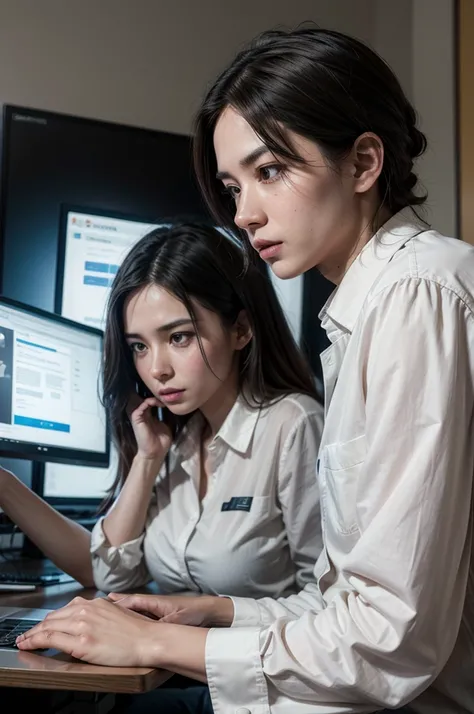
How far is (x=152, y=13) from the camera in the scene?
246cm

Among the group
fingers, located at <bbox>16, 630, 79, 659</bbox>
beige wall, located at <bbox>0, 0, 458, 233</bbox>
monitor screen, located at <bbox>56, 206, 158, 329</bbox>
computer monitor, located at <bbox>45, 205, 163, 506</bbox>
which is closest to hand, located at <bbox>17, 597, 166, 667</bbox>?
fingers, located at <bbox>16, 630, 79, 659</bbox>

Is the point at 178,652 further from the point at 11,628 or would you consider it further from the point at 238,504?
the point at 238,504

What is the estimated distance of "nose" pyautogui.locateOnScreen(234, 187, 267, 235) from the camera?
3.59 feet

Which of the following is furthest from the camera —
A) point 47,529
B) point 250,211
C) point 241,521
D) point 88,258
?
point 88,258

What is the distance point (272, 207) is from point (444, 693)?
2.02 feet

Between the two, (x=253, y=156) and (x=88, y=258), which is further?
(x=88, y=258)

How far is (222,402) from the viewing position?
1657 mm

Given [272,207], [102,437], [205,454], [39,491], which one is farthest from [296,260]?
[39,491]

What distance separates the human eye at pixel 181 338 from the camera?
1.55 m

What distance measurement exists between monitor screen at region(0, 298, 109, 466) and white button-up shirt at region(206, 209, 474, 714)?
2.37ft

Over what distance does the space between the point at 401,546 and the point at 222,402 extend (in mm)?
813

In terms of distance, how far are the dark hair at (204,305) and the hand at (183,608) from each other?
1.51 feet

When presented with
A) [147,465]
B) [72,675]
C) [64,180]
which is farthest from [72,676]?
[64,180]

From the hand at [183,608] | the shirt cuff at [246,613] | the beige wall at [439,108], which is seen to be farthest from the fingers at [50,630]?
the beige wall at [439,108]
